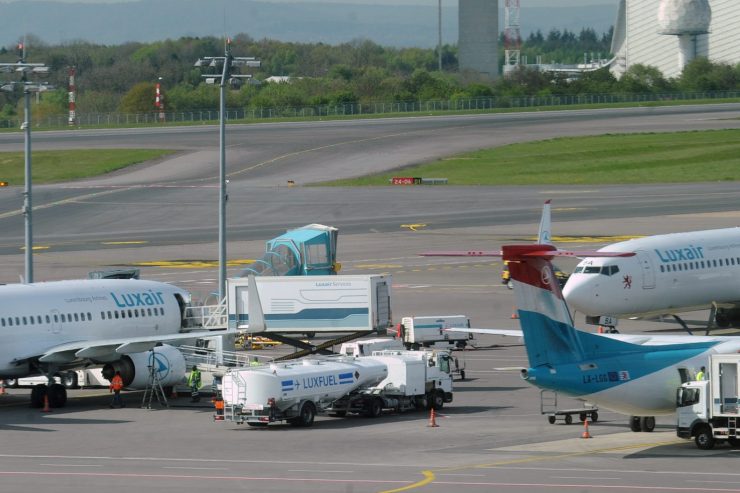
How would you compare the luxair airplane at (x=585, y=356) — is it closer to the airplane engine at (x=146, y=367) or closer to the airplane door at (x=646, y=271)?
the airplane engine at (x=146, y=367)

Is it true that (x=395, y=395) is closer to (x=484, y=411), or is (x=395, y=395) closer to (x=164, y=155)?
(x=484, y=411)

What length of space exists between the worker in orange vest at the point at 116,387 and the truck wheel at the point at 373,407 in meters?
9.69

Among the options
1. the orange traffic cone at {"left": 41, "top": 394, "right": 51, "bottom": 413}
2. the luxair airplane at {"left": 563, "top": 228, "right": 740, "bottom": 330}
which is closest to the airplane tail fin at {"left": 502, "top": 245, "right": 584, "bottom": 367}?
the orange traffic cone at {"left": 41, "top": 394, "right": 51, "bottom": 413}

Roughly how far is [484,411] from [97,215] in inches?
3294

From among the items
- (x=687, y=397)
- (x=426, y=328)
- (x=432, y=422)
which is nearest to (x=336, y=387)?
(x=432, y=422)

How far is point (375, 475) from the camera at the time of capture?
38.6 m

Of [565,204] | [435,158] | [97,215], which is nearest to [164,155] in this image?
[435,158]

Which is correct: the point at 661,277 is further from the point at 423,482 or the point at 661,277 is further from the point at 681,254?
the point at 423,482

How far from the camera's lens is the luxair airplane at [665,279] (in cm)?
6481

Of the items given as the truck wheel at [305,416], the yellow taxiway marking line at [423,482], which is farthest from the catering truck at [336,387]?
the yellow taxiway marking line at [423,482]

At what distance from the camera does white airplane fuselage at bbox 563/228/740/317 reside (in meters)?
64.8

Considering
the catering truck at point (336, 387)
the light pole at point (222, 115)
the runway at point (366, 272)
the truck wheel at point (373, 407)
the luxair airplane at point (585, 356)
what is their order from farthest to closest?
the light pole at point (222, 115), the truck wheel at point (373, 407), the catering truck at point (336, 387), the luxair airplane at point (585, 356), the runway at point (366, 272)

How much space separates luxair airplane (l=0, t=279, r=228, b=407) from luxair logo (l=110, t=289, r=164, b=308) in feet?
0.15

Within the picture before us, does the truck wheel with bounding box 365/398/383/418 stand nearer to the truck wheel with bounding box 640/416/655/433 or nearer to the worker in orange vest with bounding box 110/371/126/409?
the truck wheel with bounding box 640/416/655/433
